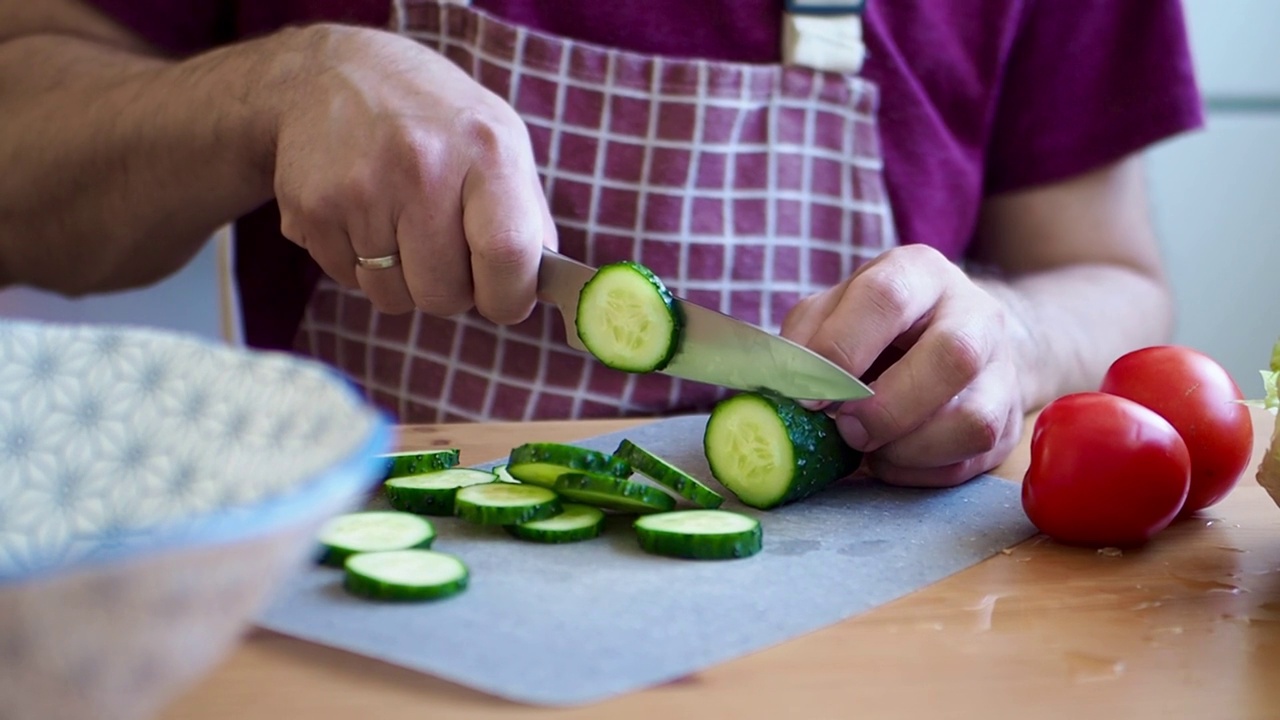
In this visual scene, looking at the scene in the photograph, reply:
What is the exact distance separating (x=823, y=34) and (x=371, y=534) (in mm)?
1081

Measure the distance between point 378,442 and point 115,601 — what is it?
0.42 feet

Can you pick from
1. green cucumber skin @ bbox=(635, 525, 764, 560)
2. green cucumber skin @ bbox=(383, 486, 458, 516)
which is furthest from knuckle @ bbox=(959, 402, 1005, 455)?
green cucumber skin @ bbox=(383, 486, 458, 516)

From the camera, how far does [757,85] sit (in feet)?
5.83

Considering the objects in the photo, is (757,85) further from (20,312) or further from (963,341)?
(20,312)

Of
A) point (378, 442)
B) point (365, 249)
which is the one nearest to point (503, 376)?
point (365, 249)

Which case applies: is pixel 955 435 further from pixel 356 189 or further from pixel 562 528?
pixel 356 189

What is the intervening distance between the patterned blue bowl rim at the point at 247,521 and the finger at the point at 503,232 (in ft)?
2.33

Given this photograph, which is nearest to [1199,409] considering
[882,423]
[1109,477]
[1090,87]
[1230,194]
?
[1109,477]

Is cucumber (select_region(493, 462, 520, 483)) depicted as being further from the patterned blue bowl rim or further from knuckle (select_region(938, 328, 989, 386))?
the patterned blue bowl rim

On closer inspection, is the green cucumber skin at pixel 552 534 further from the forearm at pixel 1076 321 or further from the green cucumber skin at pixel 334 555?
the forearm at pixel 1076 321

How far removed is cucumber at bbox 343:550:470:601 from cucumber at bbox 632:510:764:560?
0.17 m

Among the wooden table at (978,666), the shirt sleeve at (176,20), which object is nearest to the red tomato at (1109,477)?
the wooden table at (978,666)

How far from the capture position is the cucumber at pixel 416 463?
1262 millimetres

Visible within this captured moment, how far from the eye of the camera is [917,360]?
1226mm
